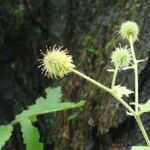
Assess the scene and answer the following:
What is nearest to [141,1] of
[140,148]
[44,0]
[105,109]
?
[105,109]

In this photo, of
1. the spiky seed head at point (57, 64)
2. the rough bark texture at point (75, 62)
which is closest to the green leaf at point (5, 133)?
the spiky seed head at point (57, 64)

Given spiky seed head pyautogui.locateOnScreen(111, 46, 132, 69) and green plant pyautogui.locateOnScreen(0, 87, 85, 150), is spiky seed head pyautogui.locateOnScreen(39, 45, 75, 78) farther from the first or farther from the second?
green plant pyautogui.locateOnScreen(0, 87, 85, 150)

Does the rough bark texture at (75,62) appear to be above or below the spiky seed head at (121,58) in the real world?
above

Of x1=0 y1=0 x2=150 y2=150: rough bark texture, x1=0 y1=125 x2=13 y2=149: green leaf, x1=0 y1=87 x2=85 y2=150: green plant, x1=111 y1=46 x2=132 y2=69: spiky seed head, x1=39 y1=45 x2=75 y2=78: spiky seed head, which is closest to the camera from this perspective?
x1=39 y1=45 x2=75 y2=78: spiky seed head

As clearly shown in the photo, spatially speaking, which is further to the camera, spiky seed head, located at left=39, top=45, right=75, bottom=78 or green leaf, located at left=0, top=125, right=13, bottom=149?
green leaf, located at left=0, top=125, right=13, bottom=149

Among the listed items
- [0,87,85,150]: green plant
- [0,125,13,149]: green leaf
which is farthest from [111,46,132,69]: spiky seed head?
[0,125,13,149]: green leaf

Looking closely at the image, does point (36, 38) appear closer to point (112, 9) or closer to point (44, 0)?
point (44, 0)

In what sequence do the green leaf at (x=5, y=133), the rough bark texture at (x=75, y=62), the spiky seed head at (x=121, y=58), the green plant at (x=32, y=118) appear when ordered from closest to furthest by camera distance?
the spiky seed head at (x=121, y=58)
the green leaf at (x=5, y=133)
the green plant at (x=32, y=118)
the rough bark texture at (x=75, y=62)

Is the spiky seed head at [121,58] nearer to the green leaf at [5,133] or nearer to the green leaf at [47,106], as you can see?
the green leaf at [47,106]

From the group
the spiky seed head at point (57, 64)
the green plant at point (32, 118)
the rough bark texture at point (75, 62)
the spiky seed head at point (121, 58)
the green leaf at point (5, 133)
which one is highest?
the rough bark texture at point (75, 62)
